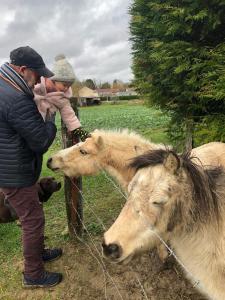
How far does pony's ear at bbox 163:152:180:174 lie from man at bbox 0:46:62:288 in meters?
1.78

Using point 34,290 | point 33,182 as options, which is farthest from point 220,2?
point 34,290

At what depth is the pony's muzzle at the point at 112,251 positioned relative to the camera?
2658 millimetres

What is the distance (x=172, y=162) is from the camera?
2.80 m

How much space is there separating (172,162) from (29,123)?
185 cm

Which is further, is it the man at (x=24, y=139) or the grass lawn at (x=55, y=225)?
the grass lawn at (x=55, y=225)

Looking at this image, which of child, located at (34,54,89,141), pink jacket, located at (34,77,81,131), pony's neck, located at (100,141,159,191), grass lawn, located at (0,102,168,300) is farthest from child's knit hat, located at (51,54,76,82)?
grass lawn, located at (0,102,168,300)

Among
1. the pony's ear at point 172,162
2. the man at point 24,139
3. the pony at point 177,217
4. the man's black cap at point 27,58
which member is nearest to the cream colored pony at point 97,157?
the man at point 24,139

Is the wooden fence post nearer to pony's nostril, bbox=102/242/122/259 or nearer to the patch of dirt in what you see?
the patch of dirt

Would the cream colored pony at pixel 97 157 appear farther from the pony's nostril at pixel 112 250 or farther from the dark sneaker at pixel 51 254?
the pony's nostril at pixel 112 250

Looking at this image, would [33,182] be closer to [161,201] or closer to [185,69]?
[161,201]

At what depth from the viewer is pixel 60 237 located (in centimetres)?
599

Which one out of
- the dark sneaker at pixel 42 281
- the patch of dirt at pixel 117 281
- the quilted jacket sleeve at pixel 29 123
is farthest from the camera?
the dark sneaker at pixel 42 281

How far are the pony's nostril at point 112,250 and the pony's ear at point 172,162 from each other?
72 centimetres

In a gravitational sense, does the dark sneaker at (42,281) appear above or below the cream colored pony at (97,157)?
below
